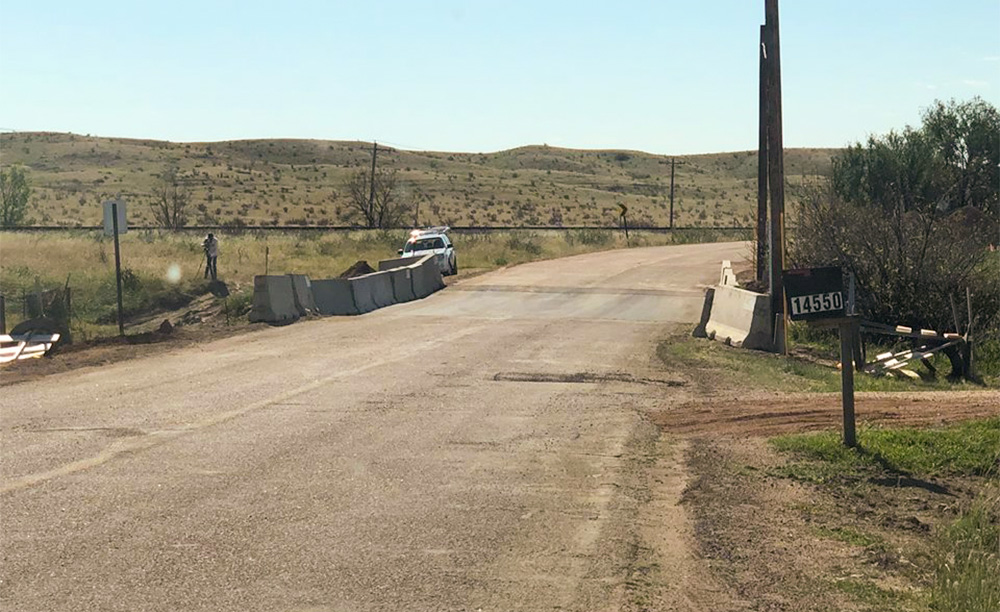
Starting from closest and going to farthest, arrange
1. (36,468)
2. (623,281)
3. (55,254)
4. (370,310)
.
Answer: (36,468) → (370,310) → (623,281) → (55,254)

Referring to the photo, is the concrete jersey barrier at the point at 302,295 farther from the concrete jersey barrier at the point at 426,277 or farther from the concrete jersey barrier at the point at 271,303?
the concrete jersey barrier at the point at 426,277

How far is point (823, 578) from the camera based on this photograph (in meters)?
6.84

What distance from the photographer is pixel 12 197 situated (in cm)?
6975

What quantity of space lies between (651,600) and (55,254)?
130 feet

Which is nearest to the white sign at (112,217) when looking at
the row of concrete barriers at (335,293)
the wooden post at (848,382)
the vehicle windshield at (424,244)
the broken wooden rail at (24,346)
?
the broken wooden rail at (24,346)

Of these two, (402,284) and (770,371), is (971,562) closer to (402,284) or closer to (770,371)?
(770,371)

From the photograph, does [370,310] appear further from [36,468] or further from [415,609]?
[415,609]

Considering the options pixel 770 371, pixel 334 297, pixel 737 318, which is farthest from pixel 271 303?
pixel 770 371

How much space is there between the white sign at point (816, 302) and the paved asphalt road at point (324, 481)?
2060mm

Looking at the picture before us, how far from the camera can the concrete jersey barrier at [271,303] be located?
24.3 meters

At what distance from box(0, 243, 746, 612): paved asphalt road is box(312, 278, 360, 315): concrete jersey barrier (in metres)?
7.34

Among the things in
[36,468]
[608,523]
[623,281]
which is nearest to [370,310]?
[623,281]

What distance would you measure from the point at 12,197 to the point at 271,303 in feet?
171

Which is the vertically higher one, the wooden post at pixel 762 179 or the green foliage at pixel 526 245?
the wooden post at pixel 762 179
